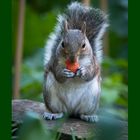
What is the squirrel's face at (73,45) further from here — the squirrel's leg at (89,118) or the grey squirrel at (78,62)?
the squirrel's leg at (89,118)

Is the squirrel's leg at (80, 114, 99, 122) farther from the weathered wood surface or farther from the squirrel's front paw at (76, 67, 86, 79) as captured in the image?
the squirrel's front paw at (76, 67, 86, 79)

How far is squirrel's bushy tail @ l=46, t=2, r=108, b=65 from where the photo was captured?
2.10 metres

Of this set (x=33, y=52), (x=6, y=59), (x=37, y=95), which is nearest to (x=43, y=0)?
(x=33, y=52)

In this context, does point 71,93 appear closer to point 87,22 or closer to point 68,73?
point 68,73

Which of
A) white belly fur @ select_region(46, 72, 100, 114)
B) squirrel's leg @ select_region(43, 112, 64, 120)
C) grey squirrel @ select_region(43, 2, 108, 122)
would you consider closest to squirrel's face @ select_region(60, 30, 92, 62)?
grey squirrel @ select_region(43, 2, 108, 122)

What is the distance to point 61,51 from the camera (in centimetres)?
191

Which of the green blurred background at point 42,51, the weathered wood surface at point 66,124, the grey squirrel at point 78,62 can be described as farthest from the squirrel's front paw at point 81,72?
the green blurred background at point 42,51

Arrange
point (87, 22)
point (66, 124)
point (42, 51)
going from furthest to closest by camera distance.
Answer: point (42, 51) < point (87, 22) < point (66, 124)

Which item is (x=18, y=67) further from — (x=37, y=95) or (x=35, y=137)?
(x=35, y=137)

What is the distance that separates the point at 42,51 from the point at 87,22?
204 centimetres

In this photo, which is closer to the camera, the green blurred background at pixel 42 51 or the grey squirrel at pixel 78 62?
the grey squirrel at pixel 78 62

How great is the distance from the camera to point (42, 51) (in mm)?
4199

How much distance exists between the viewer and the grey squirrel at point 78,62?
189cm

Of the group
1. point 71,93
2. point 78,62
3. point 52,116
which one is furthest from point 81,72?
point 52,116
